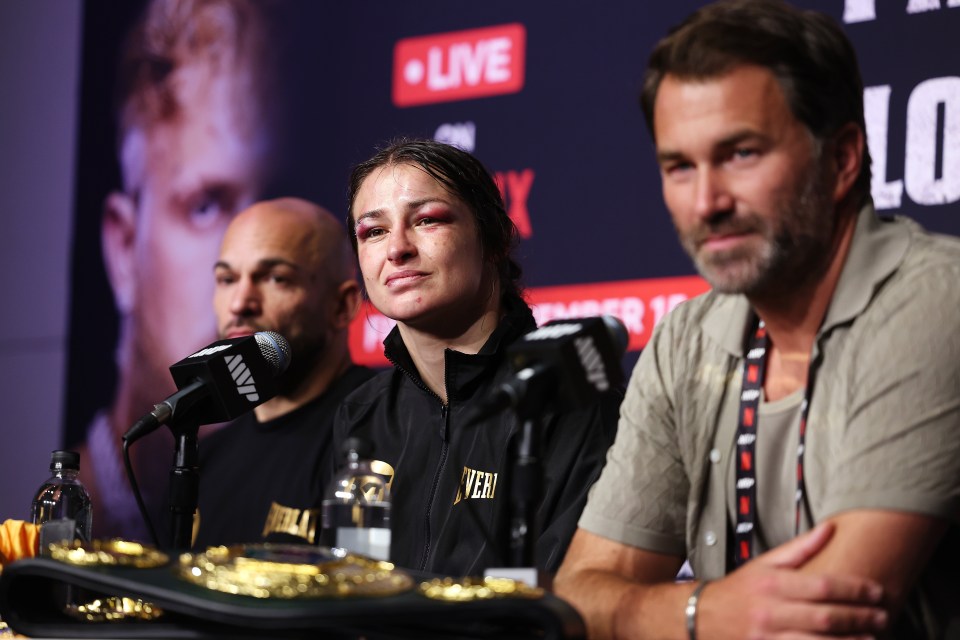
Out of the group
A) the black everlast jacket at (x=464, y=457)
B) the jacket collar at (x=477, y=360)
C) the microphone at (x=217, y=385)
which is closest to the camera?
the microphone at (x=217, y=385)

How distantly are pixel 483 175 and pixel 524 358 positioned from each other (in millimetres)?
1263

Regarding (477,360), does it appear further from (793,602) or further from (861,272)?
(793,602)

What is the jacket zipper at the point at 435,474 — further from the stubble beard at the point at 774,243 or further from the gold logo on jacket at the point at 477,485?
the stubble beard at the point at 774,243

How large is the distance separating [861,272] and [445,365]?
1036 millimetres

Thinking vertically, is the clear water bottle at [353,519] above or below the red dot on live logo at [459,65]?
below

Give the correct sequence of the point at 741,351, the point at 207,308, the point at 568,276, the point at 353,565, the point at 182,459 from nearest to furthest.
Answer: the point at 353,565, the point at 741,351, the point at 182,459, the point at 568,276, the point at 207,308

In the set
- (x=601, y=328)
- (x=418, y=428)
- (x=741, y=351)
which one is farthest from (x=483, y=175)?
(x=601, y=328)

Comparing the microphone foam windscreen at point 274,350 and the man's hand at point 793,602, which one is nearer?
the man's hand at point 793,602

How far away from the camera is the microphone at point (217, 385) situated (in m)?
1.90

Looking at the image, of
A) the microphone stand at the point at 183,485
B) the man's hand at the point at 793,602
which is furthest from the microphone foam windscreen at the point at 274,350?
the man's hand at the point at 793,602

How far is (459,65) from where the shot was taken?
3775 millimetres

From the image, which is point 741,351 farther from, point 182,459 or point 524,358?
point 182,459

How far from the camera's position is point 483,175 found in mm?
2707

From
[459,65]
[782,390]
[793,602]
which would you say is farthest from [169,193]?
[793,602]
